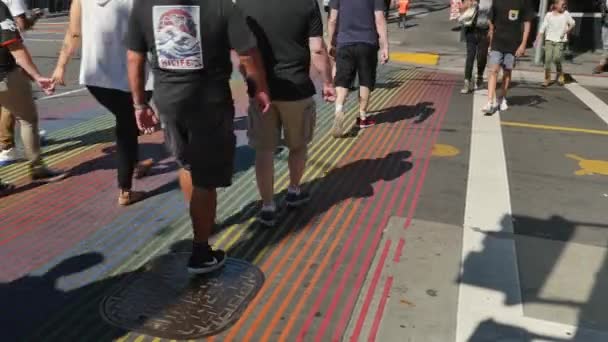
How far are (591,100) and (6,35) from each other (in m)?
8.78

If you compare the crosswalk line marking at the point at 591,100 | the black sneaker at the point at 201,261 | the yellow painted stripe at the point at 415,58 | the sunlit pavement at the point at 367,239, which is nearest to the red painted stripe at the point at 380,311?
the sunlit pavement at the point at 367,239

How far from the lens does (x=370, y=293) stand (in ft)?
10.9

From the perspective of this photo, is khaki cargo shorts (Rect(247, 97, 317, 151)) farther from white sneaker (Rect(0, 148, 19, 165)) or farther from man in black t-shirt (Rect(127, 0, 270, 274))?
white sneaker (Rect(0, 148, 19, 165))

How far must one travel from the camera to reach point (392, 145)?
20.9 ft

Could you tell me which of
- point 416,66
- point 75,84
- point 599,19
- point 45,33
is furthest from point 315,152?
point 45,33

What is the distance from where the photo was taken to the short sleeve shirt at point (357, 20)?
6203 mm

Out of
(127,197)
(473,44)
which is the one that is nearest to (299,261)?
(127,197)

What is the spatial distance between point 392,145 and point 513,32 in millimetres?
2717

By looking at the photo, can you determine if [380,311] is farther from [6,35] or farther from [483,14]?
[483,14]

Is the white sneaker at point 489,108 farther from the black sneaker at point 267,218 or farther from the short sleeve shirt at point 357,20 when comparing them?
the black sneaker at point 267,218

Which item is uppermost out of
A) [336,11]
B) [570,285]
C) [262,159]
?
[336,11]

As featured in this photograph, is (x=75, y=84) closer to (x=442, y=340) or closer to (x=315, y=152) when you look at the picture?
(x=315, y=152)

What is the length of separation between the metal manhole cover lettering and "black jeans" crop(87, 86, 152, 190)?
1.08 m

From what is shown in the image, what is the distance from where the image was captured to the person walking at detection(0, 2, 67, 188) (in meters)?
4.61
